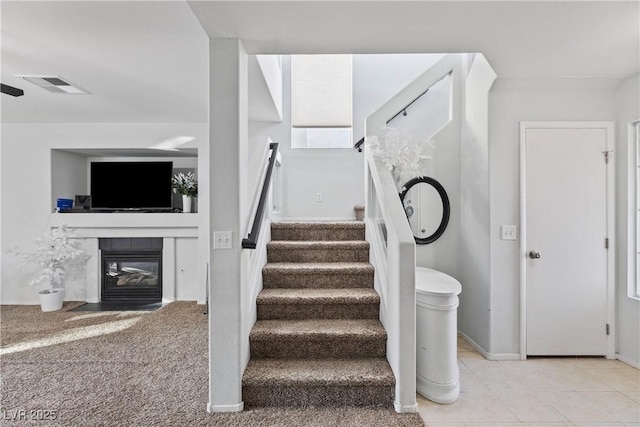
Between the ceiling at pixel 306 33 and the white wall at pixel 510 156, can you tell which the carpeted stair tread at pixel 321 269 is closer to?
the white wall at pixel 510 156

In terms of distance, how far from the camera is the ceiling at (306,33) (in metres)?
1.77

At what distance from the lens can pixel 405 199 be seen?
344cm

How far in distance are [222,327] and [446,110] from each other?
313 centimetres

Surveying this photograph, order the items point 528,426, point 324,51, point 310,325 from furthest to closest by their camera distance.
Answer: point 310,325
point 324,51
point 528,426

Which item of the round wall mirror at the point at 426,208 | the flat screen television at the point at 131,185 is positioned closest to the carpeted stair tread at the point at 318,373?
the round wall mirror at the point at 426,208

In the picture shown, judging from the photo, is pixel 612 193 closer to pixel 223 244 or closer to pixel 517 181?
pixel 517 181

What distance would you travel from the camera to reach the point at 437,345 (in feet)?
7.21

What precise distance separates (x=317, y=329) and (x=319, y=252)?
2.86 ft

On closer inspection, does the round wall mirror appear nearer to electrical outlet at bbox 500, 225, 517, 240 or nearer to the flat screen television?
electrical outlet at bbox 500, 225, 517, 240

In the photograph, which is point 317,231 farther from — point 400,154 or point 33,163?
point 33,163

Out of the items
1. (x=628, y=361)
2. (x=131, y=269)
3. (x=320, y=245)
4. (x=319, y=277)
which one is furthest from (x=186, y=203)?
(x=628, y=361)

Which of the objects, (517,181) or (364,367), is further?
(517,181)

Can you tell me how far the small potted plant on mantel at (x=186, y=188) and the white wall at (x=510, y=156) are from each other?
3.76 meters

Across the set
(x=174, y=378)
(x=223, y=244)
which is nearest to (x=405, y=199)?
(x=223, y=244)
